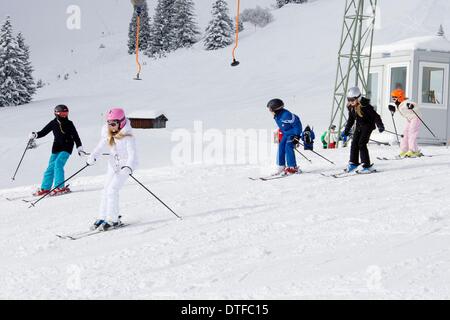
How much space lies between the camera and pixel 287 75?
41.3 m

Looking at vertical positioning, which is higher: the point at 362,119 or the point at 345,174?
the point at 362,119

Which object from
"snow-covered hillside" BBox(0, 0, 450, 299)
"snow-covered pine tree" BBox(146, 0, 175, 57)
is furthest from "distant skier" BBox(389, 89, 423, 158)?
"snow-covered pine tree" BBox(146, 0, 175, 57)

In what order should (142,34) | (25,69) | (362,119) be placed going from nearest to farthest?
(362,119) → (25,69) → (142,34)

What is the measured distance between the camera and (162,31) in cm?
5653

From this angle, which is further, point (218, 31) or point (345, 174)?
point (218, 31)

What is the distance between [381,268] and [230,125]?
24845 millimetres

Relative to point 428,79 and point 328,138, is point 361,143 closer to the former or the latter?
point 428,79

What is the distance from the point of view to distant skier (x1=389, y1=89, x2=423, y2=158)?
11430mm

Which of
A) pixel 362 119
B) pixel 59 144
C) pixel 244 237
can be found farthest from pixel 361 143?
pixel 59 144

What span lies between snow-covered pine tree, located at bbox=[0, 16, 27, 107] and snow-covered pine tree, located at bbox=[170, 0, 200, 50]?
1814cm

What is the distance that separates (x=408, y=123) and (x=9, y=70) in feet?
116

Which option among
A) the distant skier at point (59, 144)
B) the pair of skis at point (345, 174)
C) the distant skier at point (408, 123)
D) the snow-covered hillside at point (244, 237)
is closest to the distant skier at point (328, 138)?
the snow-covered hillside at point (244, 237)

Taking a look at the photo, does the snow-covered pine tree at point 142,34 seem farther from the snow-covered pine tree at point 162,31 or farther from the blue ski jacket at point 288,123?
the blue ski jacket at point 288,123

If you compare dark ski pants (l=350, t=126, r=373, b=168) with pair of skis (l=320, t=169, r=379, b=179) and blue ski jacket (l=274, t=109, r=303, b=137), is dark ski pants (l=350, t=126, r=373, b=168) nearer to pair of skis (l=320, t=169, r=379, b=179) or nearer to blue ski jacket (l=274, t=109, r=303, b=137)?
pair of skis (l=320, t=169, r=379, b=179)
